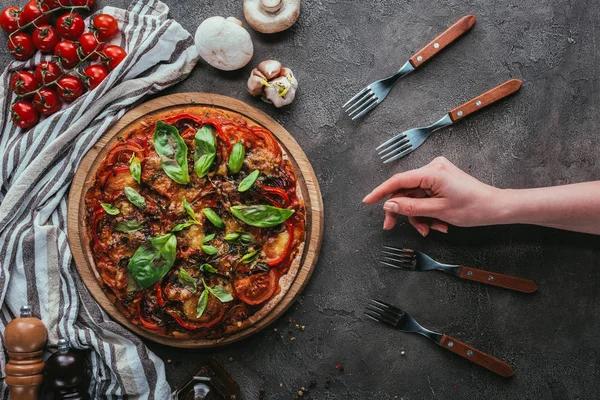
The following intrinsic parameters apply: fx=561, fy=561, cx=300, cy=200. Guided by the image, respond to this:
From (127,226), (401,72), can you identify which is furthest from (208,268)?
(401,72)

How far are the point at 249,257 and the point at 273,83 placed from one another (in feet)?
3.24

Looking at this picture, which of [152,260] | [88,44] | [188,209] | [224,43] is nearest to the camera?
[152,260]

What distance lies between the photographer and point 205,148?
300 cm

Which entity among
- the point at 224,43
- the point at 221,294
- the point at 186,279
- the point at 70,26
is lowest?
the point at 221,294

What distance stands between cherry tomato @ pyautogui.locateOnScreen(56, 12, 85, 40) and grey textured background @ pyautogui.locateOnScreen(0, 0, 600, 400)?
285 millimetres

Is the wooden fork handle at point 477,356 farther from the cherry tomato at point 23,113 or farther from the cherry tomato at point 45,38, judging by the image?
the cherry tomato at point 45,38

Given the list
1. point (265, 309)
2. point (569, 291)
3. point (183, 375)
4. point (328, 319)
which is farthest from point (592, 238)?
point (183, 375)

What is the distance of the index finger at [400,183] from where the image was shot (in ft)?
9.70

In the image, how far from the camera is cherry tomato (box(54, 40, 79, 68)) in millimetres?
3230

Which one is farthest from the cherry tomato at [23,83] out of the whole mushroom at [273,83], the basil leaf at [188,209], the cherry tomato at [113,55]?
the whole mushroom at [273,83]

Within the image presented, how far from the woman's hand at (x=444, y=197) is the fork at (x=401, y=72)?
0.54 meters

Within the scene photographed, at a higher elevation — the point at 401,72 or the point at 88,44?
the point at 88,44

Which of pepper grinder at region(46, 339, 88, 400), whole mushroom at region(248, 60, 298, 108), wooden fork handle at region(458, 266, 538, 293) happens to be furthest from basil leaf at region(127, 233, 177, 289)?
wooden fork handle at region(458, 266, 538, 293)

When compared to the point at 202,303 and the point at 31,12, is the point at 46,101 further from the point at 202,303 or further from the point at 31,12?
the point at 202,303
